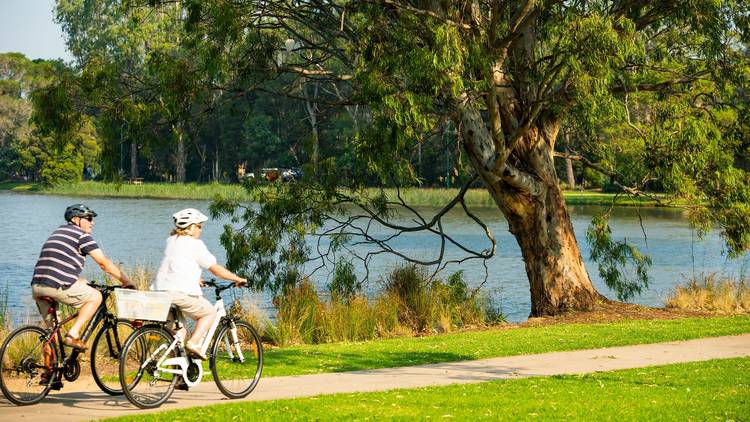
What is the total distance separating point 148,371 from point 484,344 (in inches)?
247

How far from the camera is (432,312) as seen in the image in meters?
17.6

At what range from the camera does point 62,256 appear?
9.21 meters

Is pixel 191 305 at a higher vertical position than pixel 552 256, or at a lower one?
higher

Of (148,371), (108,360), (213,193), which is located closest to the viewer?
(148,371)

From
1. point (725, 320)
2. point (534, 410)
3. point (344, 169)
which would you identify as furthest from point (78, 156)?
point (534, 410)

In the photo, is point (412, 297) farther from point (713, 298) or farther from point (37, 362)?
point (37, 362)

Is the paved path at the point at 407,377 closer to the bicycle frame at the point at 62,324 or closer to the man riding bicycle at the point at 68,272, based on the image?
the bicycle frame at the point at 62,324

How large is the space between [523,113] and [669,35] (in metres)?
3.98

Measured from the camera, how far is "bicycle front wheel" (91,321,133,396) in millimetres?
9328

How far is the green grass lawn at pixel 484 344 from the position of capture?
40.3ft

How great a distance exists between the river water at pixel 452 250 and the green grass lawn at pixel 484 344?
5026 mm

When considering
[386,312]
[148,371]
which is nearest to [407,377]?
[148,371]

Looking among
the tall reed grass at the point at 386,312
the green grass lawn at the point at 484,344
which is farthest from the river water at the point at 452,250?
the green grass lawn at the point at 484,344

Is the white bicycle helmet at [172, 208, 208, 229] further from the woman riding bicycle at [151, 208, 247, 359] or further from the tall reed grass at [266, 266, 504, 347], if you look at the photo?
the tall reed grass at [266, 266, 504, 347]
